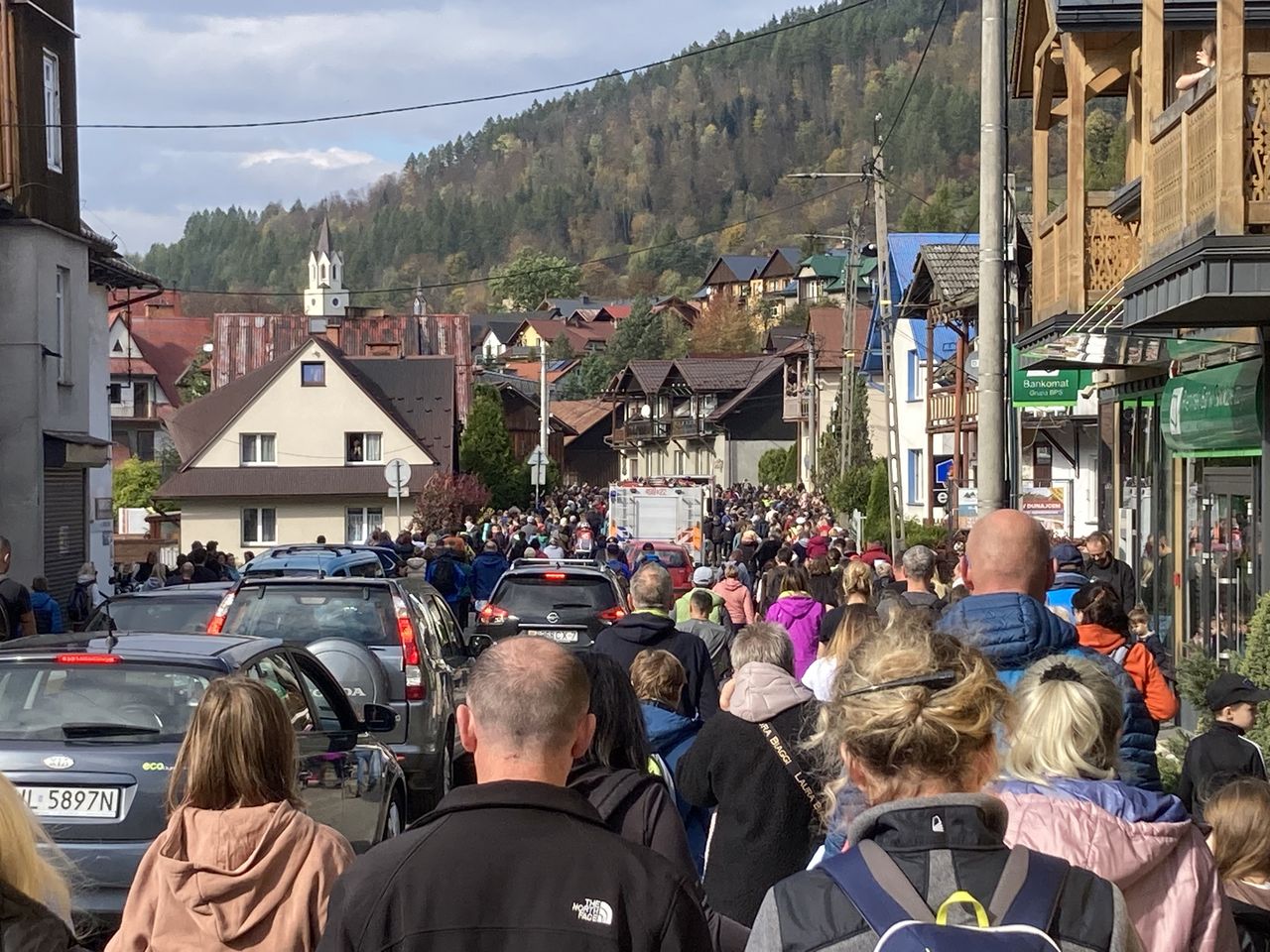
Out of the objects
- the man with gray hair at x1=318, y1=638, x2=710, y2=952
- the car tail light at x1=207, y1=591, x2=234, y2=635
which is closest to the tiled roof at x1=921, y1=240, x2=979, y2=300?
the car tail light at x1=207, y1=591, x2=234, y2=635

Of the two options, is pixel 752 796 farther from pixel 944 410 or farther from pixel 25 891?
pixel 944 410

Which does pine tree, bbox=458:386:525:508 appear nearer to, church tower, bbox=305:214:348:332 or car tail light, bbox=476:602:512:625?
car tail light, bbox=476:602:512:625

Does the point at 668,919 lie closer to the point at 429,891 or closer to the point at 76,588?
the point at 429,891

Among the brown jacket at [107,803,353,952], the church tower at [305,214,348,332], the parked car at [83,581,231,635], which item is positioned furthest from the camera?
the church tower at [305,214,348,332]

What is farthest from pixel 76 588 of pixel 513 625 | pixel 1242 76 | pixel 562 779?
pixel 562 779

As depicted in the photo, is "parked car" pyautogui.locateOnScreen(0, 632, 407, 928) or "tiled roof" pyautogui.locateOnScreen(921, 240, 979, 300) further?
"tiled roof" pyautogui.locateOnScreen(921, 240, 979, 300)

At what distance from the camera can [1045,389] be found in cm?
2142

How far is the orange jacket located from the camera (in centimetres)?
857

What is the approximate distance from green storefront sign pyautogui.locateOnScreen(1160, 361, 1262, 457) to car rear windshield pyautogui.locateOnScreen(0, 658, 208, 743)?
9997 millimetres

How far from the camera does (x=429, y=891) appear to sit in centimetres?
324

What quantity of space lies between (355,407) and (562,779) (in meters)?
62.1

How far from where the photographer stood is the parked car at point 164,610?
1473 centimetres

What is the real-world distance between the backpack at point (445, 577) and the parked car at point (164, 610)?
28.5 ft

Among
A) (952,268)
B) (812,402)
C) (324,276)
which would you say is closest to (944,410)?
(952,268)
